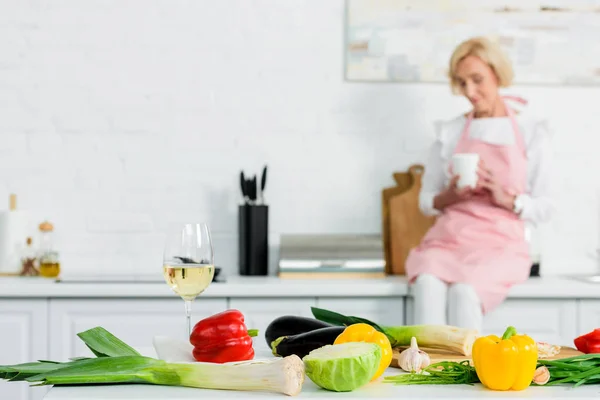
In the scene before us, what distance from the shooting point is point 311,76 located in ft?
11.6

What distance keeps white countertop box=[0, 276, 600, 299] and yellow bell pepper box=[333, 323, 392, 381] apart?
1.57 m

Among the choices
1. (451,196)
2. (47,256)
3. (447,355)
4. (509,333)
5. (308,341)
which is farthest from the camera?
(47,256)

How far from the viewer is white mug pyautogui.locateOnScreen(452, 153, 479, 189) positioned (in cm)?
289

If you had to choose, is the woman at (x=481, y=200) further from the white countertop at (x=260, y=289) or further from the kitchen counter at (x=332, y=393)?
the kitchen counter at (x=332, y=393)

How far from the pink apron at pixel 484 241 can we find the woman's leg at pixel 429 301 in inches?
2.4

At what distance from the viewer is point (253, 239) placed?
3330 millimetres

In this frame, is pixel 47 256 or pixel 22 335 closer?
pixel 22 335

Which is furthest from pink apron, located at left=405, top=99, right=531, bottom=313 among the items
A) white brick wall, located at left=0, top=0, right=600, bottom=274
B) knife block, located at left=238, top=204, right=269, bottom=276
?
knife block, located at left=238, top=204, right=269, bottom=276

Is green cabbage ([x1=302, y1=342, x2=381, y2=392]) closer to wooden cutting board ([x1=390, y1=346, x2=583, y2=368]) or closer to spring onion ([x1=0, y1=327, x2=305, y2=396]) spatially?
spring onion ([x1=0, y1=327, x2=305, y2=396])

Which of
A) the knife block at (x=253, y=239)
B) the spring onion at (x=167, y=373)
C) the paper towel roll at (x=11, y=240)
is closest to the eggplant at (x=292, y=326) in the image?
the spring onion at (x=167, y=373)

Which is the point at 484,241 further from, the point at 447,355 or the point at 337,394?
the point at 337,394

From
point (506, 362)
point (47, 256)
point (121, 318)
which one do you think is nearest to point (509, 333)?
point (506, 362)

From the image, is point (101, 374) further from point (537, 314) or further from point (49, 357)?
point (537, 314)

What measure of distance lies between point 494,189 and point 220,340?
187cm
